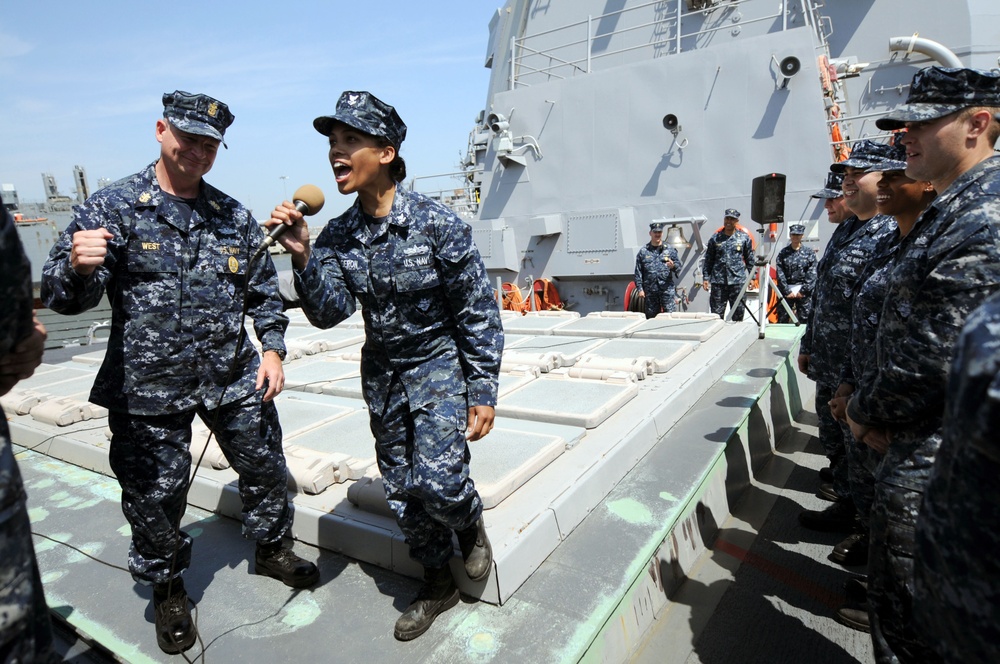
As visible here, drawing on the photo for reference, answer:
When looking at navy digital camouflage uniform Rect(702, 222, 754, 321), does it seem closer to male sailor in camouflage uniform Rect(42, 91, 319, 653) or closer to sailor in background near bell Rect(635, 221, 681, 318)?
sailor in background near bell Rect(635, 221, 681, 318)

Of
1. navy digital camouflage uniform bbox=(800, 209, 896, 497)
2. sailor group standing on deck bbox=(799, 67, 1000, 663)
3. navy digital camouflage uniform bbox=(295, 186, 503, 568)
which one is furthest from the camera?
navy digital camouflage uniform bbox=(800, 209, 896, 497)

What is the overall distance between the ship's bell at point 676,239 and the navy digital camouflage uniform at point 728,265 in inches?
37.9

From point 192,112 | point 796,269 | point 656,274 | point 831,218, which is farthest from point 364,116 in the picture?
point 796,269

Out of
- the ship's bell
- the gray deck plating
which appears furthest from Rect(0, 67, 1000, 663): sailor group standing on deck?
the ship's bell

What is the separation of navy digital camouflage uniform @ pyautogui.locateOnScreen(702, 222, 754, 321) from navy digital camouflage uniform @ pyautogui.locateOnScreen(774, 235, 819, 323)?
1.54 ft

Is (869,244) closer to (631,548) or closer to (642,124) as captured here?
(631,548)

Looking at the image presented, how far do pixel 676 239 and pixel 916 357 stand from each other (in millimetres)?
7965

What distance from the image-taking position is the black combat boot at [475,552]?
205 cm

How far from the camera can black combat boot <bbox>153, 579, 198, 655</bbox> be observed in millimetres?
1996

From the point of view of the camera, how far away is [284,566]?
2.31m

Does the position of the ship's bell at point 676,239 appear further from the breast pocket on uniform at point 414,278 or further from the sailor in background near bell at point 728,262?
the breast pocket on uniform at point 414,278

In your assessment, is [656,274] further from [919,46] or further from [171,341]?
[171,341]

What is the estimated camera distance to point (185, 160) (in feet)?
6.97

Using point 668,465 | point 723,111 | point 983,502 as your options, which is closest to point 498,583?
point 668,465
